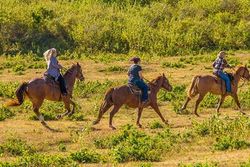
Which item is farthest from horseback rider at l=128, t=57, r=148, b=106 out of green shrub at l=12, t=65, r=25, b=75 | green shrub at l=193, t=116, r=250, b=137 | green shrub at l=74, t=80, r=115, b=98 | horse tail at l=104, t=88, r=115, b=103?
green shrub at l=12, t=65, r=25, b=75

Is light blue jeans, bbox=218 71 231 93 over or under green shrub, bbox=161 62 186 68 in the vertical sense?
over

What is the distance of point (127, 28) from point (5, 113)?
1905cm

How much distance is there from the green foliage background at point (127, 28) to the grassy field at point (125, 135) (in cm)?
874

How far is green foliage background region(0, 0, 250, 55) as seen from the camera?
3725 centimetres

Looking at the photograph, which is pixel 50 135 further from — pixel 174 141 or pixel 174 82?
pixel 174 82

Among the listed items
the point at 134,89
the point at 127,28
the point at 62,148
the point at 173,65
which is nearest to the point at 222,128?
the point at 134,89

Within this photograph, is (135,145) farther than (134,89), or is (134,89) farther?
(134,89)

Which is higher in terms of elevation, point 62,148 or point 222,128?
point 222,128

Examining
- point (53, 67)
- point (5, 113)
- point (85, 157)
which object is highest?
point (53, 67)

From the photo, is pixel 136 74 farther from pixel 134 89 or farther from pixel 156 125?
pixel 156 125

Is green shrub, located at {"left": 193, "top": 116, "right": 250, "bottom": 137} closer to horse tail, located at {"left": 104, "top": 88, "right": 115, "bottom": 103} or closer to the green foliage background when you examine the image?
horse tail, located at {"left": 104, "top": 88, "right": 115, "bottom": 103}

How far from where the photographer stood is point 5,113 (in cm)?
2062

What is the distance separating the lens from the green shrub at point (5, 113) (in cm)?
2019

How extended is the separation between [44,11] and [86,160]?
28.7m
